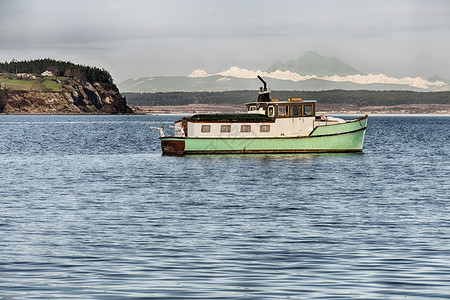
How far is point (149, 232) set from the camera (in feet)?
84.2

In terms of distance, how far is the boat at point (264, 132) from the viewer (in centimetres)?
6581

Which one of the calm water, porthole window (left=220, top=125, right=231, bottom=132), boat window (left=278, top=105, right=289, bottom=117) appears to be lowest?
the calm water

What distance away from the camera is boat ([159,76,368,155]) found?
65.8 metres

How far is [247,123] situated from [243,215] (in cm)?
3610

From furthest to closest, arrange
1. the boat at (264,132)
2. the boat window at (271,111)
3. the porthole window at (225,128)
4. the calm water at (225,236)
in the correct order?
the porthole window at (225,128) → the boat window at (271,111) → the boat at (264,132) → the calm water at (225,236)

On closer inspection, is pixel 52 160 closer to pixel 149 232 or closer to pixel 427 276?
pixel 149 232

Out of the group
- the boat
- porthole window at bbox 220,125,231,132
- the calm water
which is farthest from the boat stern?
the calm water

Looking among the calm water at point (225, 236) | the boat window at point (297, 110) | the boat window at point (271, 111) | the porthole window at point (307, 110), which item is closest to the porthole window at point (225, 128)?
the boat window at point (271, 111)

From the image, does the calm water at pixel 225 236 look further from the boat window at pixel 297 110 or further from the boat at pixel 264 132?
the boat window at pixel 297 110

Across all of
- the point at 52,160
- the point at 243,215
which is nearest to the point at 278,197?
the point at 243,215

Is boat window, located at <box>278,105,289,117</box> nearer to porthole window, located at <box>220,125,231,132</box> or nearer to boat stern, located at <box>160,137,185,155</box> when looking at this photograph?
porthole window, located at <box>220,125,231,132</box>

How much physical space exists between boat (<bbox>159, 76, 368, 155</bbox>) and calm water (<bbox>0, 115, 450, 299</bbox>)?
15207mm

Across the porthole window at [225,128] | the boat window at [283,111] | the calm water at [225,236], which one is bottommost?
the calm water at [225,236]

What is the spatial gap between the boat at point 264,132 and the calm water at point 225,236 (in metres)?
15.2
